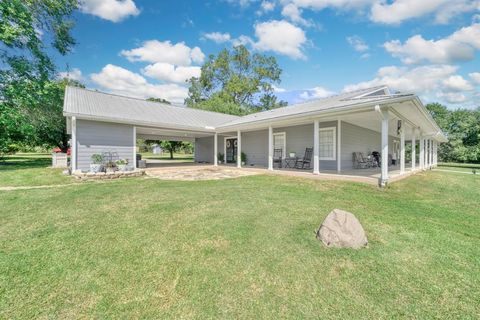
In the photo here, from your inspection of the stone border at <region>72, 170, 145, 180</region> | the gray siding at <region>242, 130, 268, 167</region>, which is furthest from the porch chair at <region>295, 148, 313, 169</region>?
the stone border at <region>72, 170, 145, 180</region>

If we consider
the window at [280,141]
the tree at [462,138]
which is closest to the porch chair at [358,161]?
the window at [280,141]

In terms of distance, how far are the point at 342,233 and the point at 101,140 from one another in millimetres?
10131

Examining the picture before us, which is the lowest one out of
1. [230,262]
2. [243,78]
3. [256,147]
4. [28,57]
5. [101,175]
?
[230,262]

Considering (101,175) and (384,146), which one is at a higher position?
(384,146)

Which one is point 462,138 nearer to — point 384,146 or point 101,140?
point 384,146

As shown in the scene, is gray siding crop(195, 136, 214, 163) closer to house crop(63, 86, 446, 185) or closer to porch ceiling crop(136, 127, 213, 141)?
porch ceiling crop(136, 127, 213, 141)

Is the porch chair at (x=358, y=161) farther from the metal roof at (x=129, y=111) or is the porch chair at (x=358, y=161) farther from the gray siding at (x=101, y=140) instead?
the gray siding at (x=101, y=140)

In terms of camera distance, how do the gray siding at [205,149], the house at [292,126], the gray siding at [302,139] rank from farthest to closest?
1. the gray siding at [205,149]
2. the gray siding at [302,139]
3. the house at [292,126]

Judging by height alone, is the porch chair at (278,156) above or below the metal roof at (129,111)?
below

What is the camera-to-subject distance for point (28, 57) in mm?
13312

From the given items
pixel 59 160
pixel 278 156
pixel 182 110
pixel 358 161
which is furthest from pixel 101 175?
pixel 358 161

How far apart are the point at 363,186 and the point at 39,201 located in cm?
833

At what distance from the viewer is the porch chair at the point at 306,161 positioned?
1010 cm

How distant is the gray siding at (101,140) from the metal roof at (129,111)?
0.50 metres
